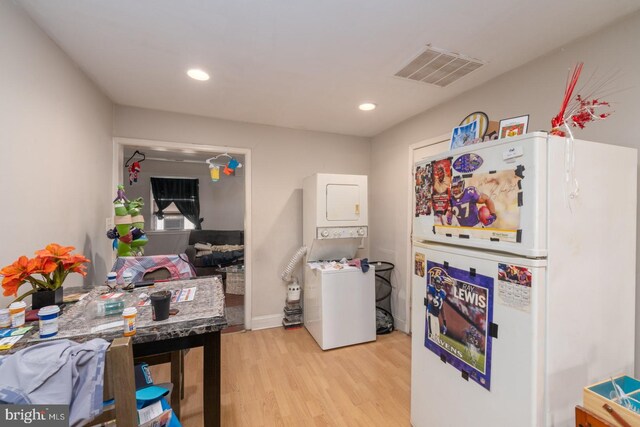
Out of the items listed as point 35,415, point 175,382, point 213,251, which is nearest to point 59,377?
point 35,415

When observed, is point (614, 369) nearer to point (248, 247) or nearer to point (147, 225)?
point (248, 247)

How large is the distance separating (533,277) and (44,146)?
2547mm

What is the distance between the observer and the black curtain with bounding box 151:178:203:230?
6.11m

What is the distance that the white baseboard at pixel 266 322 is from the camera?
3150mm

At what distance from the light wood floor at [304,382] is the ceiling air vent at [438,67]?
2399mm

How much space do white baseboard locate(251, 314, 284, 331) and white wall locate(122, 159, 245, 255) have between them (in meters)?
3.68

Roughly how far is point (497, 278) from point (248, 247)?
2531 millimetres

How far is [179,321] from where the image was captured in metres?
1.21

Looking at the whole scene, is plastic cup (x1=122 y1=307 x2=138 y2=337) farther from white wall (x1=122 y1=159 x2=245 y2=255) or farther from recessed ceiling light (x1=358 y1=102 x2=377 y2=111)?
white wall (x1=122 y1=159 x2=245 y2=255)

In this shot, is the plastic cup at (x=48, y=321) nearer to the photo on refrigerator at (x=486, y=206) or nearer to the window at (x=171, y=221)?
the photo on refrigerator at (x=486, y=206)

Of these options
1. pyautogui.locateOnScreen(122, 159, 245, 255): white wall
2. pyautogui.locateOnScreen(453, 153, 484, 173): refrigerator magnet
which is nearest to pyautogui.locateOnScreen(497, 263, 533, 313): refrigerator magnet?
pyautogui.locateOnScreen(453, 153, 484, 173): refrigerator magnet

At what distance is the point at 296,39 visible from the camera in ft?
5.34

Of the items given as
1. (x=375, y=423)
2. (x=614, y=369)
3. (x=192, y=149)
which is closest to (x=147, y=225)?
(x=192, y=149)

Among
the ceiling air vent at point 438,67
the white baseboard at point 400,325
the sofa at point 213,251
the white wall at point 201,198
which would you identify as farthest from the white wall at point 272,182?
the white wall at point 201,198
